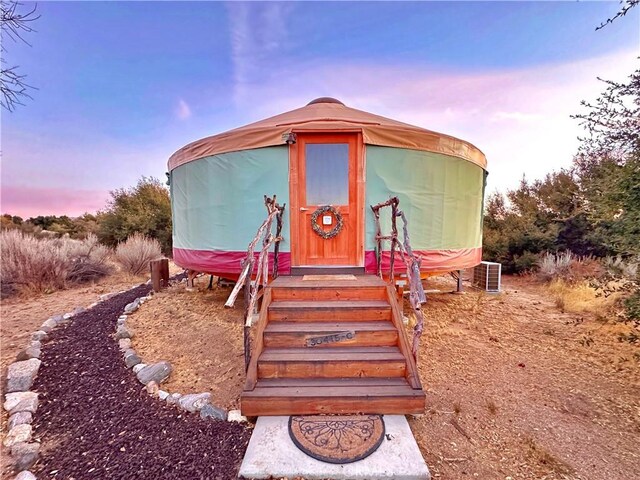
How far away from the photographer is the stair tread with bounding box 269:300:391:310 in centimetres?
273

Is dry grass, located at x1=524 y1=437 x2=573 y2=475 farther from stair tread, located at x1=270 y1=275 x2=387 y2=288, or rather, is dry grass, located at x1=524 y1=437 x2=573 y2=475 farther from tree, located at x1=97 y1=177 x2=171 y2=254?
tree, located at x1=97 y1=177 x2=171 y2=254

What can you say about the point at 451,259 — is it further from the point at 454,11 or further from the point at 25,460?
the point at 454,11

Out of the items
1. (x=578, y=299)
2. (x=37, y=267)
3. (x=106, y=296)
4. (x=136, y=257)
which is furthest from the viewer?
(x=136, y=257)

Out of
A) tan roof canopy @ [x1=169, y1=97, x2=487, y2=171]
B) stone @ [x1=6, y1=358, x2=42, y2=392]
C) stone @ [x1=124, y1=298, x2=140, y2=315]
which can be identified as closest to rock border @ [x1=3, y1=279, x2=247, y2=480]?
stone @ [x1=6, y1=358, x2=42, y2=392]

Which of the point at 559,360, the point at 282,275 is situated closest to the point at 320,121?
the point at 282,275

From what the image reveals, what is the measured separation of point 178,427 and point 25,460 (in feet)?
2.84

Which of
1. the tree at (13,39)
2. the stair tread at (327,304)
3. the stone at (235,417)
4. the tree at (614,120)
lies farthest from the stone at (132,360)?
the tree at (614,120)

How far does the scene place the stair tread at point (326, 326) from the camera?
2.54 m

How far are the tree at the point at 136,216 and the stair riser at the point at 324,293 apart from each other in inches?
424

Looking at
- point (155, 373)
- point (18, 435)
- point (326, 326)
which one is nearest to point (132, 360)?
point (155, 373)

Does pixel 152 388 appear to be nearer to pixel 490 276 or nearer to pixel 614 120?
pixel 614 120

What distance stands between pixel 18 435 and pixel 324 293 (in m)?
2.50

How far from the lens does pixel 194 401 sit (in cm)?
229

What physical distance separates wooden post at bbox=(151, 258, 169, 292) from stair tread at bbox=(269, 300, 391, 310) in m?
3.99
